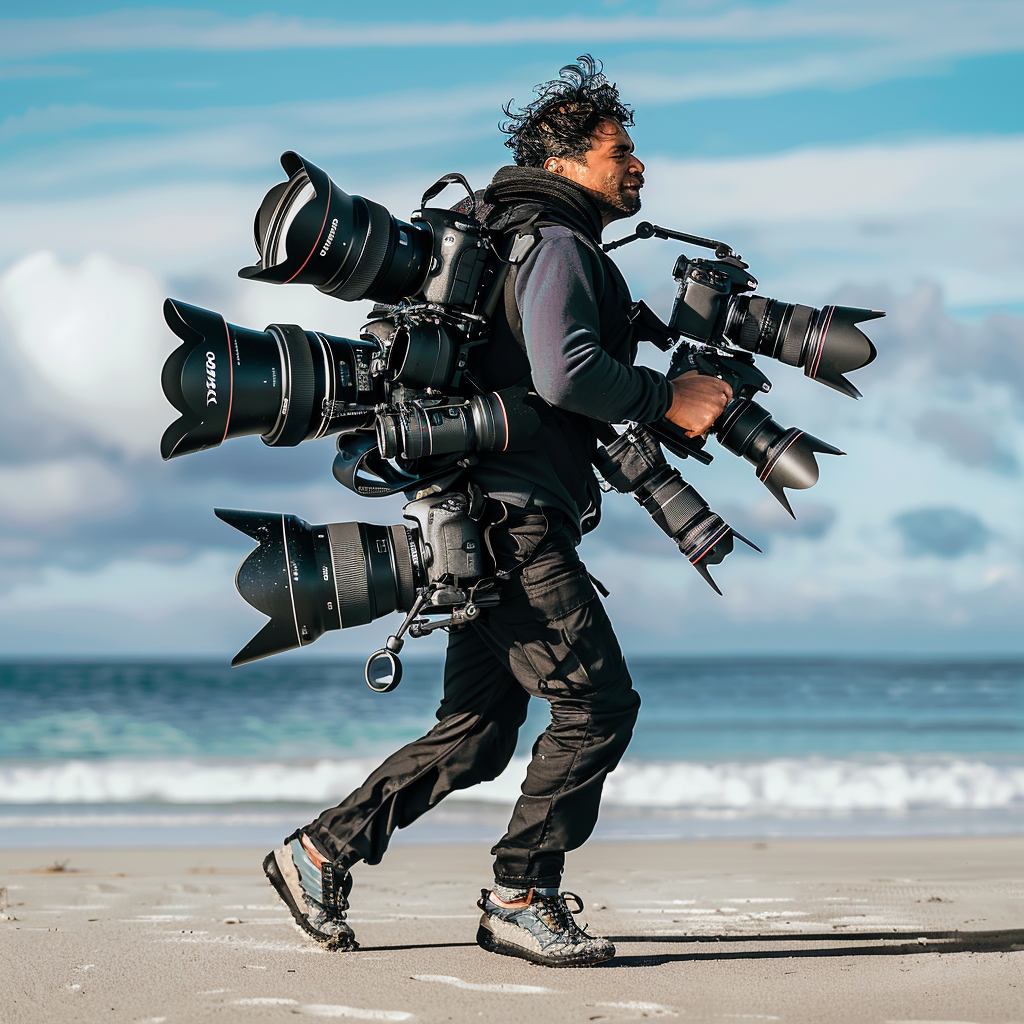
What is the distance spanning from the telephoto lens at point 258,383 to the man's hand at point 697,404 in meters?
0.73

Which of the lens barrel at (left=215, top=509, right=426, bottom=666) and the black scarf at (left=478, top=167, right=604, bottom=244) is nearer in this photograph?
the lens barrel at (left=215, top=509, right=426, bottom=666)

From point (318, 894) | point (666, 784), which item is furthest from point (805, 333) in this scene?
point (666, 784)

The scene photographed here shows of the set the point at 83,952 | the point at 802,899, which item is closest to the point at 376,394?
the point at 83,952

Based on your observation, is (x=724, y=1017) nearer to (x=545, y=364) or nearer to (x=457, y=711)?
(x=457, y=711)

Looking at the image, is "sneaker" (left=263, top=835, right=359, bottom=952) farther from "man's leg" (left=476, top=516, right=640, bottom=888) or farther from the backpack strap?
the backpack strap

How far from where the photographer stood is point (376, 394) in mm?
2844

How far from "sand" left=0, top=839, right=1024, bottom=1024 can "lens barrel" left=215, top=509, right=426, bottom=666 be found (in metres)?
0.78

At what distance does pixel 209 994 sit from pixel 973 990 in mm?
1712

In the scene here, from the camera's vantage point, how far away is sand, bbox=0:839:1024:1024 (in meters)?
2.56

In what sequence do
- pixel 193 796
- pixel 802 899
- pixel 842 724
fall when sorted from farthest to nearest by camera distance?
1. pixel 842 724
2. pixel 193 796
3. pixel 802 899

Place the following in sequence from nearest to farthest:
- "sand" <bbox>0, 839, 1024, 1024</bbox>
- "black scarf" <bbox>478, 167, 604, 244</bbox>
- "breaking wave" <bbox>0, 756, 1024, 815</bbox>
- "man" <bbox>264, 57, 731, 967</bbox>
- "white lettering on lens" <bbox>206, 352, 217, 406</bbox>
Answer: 1. "sand" <bbox>0, 839, 1024, 1024</bbox>
2. "white lettering on lens" <bbox>206, 352, 217, 406</bbox>
3. "man" <bbox>264, 57, 731, 967</bbox>
4. "black scarf" <bbox>478, 167, 604, 244</bbox>
5. "breaking wave" <bbox>0, 756, 1024, 815</bbox>

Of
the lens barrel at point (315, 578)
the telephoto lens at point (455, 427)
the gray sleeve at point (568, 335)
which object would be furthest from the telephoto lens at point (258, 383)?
the gray sleeve at point (568, 335)

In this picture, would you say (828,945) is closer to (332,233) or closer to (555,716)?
(555,716)

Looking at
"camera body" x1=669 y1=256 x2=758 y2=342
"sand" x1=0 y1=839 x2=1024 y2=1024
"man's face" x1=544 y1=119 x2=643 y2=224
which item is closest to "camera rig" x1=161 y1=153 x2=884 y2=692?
"man's face" x1=544 y1=119 x2=643 y2=224
